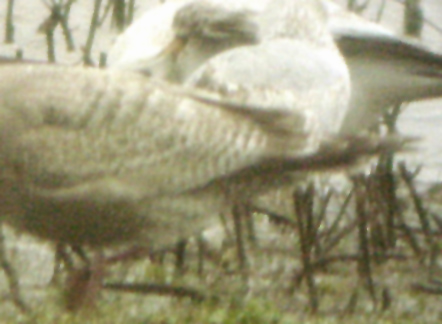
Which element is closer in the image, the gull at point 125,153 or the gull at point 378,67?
the gull at point 125,153

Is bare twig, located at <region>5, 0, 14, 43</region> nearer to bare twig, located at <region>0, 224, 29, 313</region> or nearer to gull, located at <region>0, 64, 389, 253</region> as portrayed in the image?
bare twig, located at <region>0, 224, 29, 313</region>

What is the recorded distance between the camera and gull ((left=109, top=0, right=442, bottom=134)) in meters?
4.86

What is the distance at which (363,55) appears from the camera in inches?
207

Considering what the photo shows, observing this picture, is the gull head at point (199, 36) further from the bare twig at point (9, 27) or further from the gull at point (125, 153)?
the bare twig at point (9, 27)

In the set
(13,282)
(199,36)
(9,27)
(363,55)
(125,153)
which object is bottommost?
(9,27)

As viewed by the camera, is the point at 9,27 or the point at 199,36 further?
the point at 9,27

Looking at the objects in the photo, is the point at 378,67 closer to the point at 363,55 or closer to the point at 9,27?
the point at 363,55

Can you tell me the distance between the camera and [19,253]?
4355 mm

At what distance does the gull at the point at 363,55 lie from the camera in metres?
4.86

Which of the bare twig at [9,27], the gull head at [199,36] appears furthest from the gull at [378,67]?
the bare twig at [9,27]

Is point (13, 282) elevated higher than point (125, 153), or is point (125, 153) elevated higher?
point (125, 153)

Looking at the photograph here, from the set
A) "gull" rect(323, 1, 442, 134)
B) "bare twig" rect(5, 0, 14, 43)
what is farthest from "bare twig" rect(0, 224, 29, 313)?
"bare twig" rect(5, 0, 14, 43)

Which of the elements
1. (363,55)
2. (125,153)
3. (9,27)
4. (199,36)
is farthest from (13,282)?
(9,27)

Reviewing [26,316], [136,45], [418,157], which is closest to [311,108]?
[136,45]
